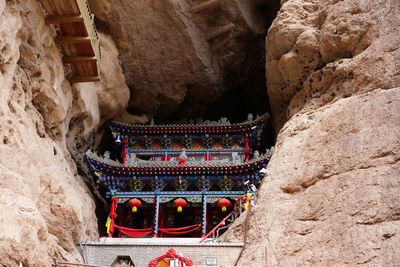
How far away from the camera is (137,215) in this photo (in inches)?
699

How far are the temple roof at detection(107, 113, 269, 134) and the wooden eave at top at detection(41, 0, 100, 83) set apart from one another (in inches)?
181

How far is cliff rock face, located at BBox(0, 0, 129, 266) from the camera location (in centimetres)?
898

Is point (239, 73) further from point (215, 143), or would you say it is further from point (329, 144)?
point (329, 144)

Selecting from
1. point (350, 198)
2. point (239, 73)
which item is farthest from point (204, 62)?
point (350, 198)

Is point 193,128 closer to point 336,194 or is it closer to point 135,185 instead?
point 135,185

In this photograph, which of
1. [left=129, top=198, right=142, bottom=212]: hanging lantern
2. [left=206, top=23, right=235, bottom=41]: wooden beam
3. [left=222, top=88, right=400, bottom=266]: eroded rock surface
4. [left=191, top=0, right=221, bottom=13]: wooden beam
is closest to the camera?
[left=222, top=88, right=400, bottom=266]: eroded rock surface

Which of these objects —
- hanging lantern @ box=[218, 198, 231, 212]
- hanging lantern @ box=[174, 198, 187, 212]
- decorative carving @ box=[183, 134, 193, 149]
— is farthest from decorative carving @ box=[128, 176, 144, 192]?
decorative carving @ box=[183, 134, 193, 149]

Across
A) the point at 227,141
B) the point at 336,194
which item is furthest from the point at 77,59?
the point at 336,194

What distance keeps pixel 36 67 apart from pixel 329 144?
27.6ft

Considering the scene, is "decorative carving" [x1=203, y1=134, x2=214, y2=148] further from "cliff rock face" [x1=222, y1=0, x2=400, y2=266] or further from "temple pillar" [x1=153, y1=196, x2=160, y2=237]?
"temple pillar" [x1=153, y1=196, x2=160, y2=237]

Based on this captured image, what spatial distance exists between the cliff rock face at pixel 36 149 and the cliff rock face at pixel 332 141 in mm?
4646

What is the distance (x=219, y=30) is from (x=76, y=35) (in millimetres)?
7927

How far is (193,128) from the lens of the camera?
19297 millimetres

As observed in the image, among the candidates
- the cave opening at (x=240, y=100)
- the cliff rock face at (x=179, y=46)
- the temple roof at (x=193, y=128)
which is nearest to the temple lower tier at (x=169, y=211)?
the cave opening at (x=240, y=100)
